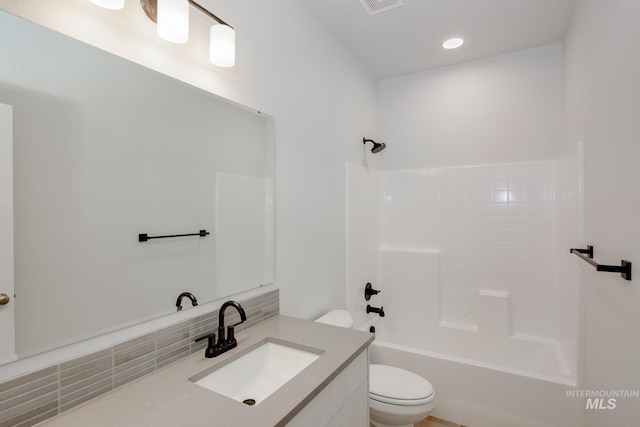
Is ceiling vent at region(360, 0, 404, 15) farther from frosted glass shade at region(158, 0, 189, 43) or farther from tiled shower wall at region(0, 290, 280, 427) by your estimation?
tiled shower wall at region(0, 290, 280, 427)

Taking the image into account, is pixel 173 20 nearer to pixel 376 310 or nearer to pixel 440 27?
pixel 440 27

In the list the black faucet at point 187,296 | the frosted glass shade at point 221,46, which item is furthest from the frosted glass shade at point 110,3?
the black faucet at point 187,296

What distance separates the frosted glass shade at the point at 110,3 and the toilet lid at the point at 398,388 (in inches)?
80.2

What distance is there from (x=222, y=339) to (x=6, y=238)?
745mm

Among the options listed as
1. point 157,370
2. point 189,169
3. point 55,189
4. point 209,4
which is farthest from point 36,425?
point 209,4

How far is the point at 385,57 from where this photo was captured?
2.59m

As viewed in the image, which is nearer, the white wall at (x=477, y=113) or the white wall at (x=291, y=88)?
the white wall at (x=291, y=88)

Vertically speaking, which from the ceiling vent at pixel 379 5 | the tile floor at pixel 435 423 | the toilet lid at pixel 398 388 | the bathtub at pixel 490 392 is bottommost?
the tile floor at pixel 435 423

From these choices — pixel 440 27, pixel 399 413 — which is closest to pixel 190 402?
pixel 399 413

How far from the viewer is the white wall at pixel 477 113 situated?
Result: 8.00 ft

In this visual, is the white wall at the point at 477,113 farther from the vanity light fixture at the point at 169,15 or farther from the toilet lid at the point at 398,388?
the vanity light fixture at the point at 169,15

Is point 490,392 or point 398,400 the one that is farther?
point 490,392

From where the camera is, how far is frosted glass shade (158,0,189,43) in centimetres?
100

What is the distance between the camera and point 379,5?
6.23 ft
